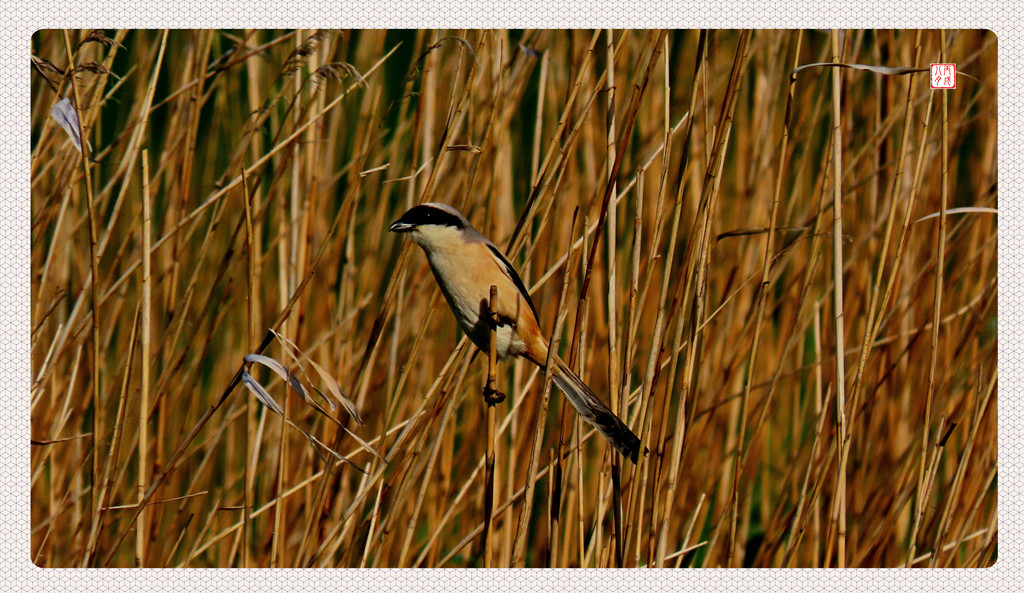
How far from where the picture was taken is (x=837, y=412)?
1.17 m

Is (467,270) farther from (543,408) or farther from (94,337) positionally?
(94,337)

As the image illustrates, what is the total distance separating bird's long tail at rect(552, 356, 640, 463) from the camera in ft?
3.83

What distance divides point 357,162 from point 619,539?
2.50 ft

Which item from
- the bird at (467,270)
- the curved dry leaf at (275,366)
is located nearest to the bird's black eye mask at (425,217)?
the bird at (467,270)

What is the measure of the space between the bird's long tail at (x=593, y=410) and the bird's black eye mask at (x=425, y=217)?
29 centimetres

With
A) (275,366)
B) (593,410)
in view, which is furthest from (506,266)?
(275,366)

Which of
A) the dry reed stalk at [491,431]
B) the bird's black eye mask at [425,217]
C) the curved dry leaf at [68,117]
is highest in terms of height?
the curved dry leaf at [68,117]

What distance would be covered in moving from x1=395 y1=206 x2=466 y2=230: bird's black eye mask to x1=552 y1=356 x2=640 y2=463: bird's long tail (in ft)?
0.97

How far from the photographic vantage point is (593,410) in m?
1.20

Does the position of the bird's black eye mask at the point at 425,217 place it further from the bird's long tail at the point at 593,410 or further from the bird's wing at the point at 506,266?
the bird's long tail at the point at 593,410

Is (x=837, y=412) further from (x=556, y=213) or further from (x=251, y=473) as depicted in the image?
(x=251, y=473)

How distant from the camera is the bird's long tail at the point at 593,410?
1.17 meters

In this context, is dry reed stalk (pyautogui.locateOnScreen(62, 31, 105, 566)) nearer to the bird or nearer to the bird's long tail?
the bird

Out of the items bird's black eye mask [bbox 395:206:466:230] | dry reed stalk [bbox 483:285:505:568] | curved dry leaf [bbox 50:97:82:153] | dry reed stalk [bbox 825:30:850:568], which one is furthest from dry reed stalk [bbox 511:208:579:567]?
curved dry leaf [bbox 50:97:82:153]
